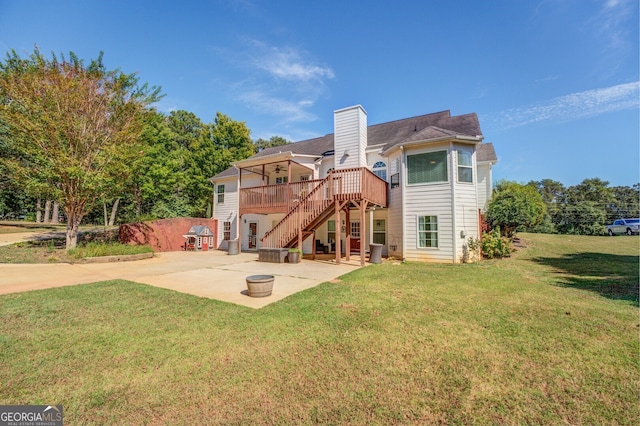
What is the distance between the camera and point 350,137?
591 inches

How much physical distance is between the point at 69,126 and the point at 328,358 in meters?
14.9

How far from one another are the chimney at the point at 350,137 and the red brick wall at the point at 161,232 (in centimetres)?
1091

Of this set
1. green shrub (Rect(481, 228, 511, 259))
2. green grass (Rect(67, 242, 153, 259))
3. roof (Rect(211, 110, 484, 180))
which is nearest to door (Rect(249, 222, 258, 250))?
roof (Rect(211, 110, 484, 180))

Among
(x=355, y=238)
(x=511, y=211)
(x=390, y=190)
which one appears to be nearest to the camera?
(x=511, y=211)

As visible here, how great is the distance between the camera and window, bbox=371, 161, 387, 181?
14570 mm

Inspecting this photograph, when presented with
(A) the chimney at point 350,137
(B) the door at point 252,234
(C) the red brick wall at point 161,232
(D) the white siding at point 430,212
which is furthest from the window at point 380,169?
(C) the red brick wall at point 161,232

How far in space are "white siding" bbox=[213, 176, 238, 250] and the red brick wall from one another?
0.49 metres

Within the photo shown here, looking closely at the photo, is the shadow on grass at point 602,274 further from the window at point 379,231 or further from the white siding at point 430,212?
the window at point 379,231

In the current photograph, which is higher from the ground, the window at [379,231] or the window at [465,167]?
the window at [465,167]

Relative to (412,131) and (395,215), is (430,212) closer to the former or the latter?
(395,215)

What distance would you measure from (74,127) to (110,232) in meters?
7.67

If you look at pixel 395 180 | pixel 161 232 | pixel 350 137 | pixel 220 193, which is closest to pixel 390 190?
pixel 395 180

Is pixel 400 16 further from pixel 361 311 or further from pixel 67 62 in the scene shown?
pixel 67 62

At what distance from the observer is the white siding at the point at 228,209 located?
18.9 m
